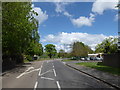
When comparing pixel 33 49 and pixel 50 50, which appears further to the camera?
pixel 50 50

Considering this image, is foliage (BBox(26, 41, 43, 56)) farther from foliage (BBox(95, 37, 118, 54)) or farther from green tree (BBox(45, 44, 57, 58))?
green tree (BBox(45, 44, 57, 58))

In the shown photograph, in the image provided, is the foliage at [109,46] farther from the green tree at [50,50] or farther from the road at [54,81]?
the green tree at [50,50]

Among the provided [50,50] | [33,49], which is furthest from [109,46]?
[50,50]

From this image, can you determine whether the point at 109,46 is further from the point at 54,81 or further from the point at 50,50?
the point at 50,50

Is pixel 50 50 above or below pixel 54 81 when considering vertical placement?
above

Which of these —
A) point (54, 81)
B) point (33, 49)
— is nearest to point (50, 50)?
point (33, 49)

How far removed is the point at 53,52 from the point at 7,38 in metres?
110

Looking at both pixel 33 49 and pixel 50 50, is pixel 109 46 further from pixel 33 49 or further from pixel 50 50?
pixel 50 50

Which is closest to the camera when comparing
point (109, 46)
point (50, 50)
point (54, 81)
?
point (54, 81)

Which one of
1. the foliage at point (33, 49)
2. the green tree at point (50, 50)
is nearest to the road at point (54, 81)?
the foliage at point (33, 49)

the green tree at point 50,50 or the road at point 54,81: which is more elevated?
the green tree at point 50,50

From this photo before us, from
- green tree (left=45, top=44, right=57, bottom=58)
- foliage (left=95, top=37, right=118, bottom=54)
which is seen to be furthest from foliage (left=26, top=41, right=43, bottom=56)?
green tree (left=45, top=44, right=57, bottom=58)

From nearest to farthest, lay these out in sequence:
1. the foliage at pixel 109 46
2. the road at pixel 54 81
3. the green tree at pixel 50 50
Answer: the road at pixel 54 81 < the foliage at pixel 109 46 < the green tree at pixel 50 50

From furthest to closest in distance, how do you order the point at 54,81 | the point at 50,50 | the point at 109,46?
1. the point at 50,50
2. the point at 109,46
3. the point at 54,81
